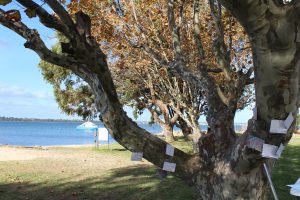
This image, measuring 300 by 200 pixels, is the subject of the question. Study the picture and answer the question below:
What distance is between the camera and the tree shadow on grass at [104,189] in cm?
957

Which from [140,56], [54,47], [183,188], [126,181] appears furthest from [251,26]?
[54,47]

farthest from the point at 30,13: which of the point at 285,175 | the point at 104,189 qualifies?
the point at 285,175

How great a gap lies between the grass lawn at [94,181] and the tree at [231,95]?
3.77 metres

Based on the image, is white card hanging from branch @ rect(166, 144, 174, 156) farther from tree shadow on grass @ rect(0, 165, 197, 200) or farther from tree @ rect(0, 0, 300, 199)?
tree shadow on grass @ rect(0, 165, 197, 200)

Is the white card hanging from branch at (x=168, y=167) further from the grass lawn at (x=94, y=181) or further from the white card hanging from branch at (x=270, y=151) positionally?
the grass lawn at (x=94, y=181)

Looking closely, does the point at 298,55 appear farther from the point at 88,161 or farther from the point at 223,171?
the point at 88,161

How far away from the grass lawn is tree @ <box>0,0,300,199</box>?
3.77 metres

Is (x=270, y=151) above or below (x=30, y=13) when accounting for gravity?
below

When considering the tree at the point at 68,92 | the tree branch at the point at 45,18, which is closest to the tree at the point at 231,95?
the tree branch at the point at 45,18

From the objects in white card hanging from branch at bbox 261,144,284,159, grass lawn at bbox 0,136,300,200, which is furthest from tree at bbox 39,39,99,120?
white card hanging from branch at bbox 261,144,284,159

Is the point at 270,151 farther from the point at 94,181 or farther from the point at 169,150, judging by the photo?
the point at 94,181

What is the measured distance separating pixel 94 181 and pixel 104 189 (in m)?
1.35

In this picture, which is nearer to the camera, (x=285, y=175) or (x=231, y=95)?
(x=231, y=95)

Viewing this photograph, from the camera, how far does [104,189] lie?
10531 millimetres
